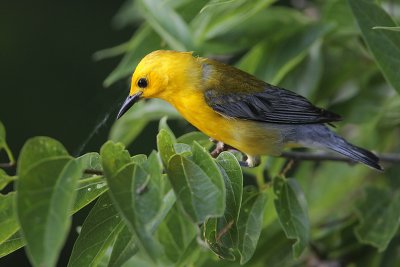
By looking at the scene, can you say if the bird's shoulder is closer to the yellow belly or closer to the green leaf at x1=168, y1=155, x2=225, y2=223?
the yellow belly

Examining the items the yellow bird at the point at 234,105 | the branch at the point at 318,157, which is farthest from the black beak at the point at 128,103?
the branch at the point at 318,157

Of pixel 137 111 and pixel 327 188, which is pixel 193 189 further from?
pixel 327 188

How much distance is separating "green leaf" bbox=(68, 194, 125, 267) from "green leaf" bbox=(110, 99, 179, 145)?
4.07 ft

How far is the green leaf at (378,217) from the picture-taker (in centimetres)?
261

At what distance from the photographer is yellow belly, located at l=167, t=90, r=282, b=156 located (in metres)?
2.83

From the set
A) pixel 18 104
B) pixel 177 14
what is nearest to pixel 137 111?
pixel 177 14

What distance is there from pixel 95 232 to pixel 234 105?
113cm

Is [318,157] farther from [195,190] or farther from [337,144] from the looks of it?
[195,190]

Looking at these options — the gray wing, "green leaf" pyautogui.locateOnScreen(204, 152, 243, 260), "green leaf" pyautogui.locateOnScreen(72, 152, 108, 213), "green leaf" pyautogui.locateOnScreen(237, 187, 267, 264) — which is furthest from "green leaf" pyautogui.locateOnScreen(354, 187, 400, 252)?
"green leaf" pyautogui.locateOnScreen(72, 152, 108, 213)

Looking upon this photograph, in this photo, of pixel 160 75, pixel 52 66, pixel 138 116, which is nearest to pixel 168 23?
pixel 160 75

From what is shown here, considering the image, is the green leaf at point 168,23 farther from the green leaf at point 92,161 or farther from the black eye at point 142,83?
the green leaf at point 92,161

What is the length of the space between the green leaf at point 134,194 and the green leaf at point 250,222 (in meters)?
0.49

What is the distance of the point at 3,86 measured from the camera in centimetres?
715

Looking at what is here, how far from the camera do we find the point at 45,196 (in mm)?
1519
